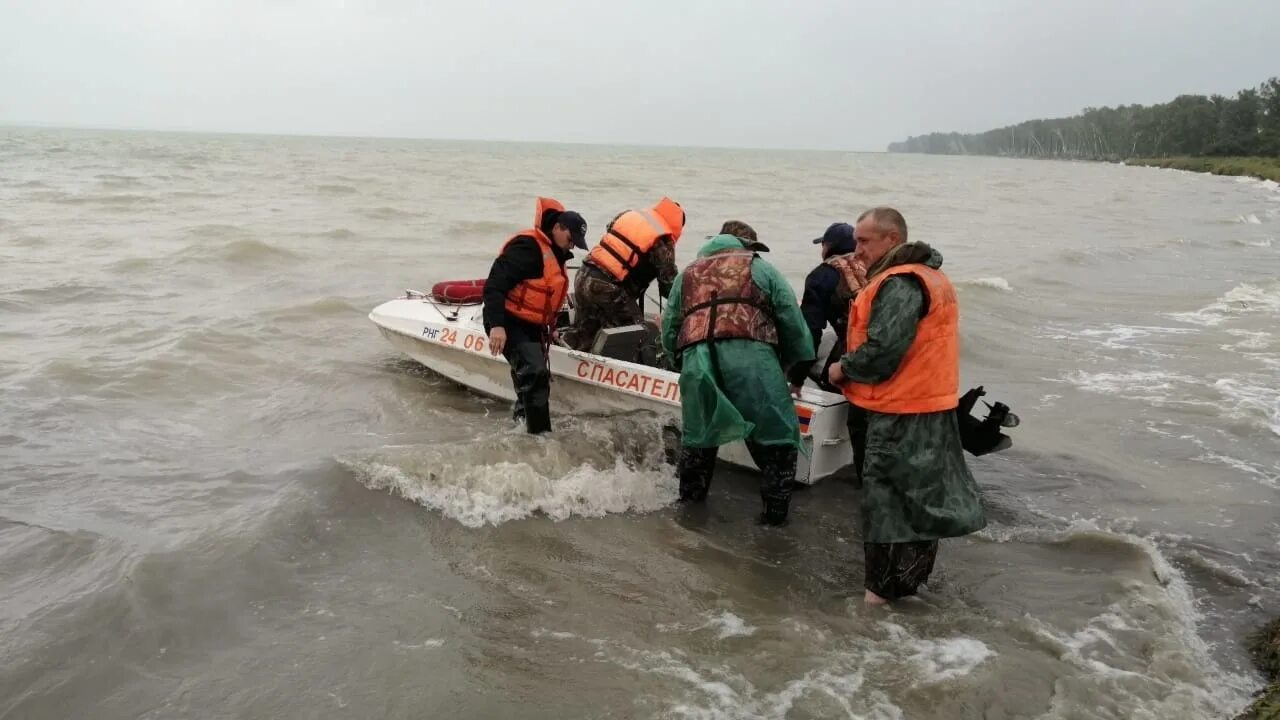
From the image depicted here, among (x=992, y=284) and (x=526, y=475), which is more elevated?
(x=992, y=284)

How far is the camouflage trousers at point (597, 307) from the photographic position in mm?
6305

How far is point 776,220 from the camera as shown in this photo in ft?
78.8

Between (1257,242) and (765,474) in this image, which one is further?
(1257,242)

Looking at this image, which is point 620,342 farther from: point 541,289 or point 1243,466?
point 1243,466

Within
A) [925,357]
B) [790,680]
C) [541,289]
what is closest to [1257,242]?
[541,289]

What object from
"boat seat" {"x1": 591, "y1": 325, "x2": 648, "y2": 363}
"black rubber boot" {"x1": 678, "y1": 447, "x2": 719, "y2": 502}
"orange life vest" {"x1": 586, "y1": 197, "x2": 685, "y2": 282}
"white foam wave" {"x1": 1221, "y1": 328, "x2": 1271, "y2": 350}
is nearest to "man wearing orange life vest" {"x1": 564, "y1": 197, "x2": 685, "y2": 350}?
"orange life vest" {"x1": 586, "y1": 197, "x2": 685, "y2": 282}

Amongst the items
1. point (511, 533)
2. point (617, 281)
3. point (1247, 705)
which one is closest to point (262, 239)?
point (617, 281)

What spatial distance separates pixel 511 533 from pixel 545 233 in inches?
80.1

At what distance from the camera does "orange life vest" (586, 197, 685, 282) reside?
6055 mm

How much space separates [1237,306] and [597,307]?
35.2 feet

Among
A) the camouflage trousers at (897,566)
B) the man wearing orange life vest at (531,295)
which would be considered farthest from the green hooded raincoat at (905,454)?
the man wearing orange life vest at (531,295)

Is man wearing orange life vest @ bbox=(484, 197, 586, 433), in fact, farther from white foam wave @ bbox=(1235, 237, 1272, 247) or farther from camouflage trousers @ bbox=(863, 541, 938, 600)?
white foam wave @ bbox=(1235, 237, 1272, 247)

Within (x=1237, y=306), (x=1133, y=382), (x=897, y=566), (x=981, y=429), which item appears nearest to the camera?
(x=897, y=566)

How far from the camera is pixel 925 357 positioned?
140 inches
